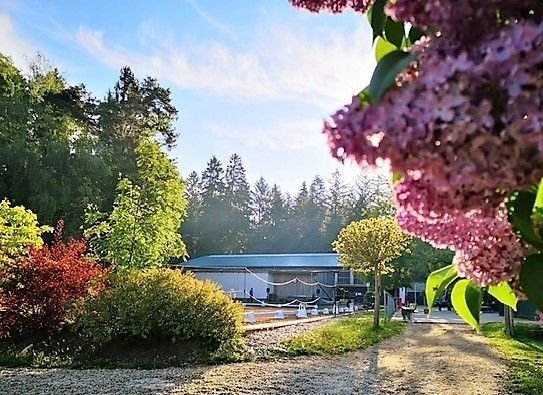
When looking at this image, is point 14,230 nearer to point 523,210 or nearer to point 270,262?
point 523,210

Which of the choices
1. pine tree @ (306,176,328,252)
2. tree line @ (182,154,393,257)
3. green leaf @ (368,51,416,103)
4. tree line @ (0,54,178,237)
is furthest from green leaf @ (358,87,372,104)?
pine tree @ (306,176,328,252)

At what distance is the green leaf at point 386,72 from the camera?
561 millimetres

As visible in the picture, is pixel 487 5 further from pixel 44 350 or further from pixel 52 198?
pixel 52 198

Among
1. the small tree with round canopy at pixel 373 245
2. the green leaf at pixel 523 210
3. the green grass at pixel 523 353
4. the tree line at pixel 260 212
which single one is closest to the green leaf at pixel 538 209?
the green leaf at pixel 523 210

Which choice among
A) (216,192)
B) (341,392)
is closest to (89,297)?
(341,392)

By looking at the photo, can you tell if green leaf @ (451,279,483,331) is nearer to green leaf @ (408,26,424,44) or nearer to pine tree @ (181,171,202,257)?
green leaf @ (408,26,424,44)

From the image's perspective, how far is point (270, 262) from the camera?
98.9 feet

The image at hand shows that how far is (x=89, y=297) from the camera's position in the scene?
9.19m

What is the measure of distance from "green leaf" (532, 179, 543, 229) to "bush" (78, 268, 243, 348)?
848 centimetres

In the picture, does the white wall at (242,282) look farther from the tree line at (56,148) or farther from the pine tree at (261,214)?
the pine tree at (261,214)

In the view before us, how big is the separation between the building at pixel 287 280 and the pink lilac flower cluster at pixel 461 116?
2655cm

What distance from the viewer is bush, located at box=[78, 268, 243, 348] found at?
870cm

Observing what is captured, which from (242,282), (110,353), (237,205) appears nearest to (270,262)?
(242,282)

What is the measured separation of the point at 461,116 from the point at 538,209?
0.26m
